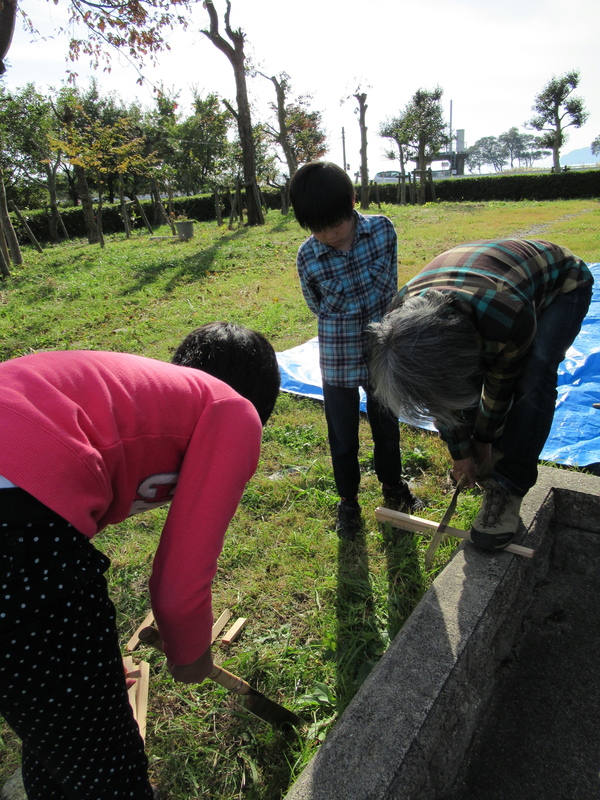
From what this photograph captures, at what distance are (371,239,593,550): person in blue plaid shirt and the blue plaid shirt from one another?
0.39 meters

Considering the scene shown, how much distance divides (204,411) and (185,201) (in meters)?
22.4

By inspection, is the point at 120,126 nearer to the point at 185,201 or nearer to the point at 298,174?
the point at 185,201

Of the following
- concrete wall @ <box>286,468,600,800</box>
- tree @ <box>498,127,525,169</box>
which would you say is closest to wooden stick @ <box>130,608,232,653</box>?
concrete wall @ <box>286,468,600,800</box>

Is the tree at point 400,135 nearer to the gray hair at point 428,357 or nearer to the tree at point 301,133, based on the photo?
the tree at point 301,133

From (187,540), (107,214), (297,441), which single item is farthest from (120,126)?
(187,540)

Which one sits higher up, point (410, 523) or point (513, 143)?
point (513, 143)

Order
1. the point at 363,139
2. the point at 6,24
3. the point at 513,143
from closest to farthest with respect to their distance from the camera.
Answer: the point at 6,24 → the point at 363,139 → the point at 513,143

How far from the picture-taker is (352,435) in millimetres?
2297

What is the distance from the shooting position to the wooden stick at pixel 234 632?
6.23 feet

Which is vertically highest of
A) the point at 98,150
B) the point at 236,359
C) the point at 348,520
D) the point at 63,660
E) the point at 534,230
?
the point at 98,150

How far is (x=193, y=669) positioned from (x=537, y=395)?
138 centimetres

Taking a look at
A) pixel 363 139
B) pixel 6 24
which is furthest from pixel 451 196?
pixel 6 24

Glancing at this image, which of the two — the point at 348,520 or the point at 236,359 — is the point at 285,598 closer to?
the point at 348,520

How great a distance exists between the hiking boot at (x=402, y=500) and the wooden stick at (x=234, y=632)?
3.00ft
